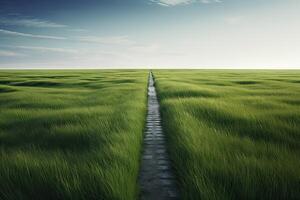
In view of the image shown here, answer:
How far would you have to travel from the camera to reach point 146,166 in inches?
145

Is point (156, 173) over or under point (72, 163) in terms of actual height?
under

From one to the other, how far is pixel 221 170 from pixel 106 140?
256 centimetres

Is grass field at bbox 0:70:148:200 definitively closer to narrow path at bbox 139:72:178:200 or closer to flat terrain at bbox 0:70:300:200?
flat terrain at bbox 0:70:300:200

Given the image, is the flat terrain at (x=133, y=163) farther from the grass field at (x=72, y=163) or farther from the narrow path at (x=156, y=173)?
the narrow path at (x=156, y=173)

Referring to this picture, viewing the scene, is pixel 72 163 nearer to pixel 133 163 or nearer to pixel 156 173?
pixel 133 163

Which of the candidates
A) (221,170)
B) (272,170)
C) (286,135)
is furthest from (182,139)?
(286,135)

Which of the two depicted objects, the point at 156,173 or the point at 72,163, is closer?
the point at 156,173

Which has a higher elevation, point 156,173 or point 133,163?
point 133,163

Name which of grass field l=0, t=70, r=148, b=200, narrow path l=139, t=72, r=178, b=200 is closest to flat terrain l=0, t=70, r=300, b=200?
grass field l=0, t=70, r=148, b=200

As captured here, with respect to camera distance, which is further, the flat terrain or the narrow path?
the narrow path

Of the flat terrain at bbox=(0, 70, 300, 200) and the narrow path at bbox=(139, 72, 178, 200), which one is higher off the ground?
the flat terrain at bbox=(0, 70, 300, 200)

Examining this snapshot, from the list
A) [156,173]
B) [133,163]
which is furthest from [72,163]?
[156,173]

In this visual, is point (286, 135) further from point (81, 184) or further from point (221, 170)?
point (81, 184)

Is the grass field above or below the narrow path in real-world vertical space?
above
